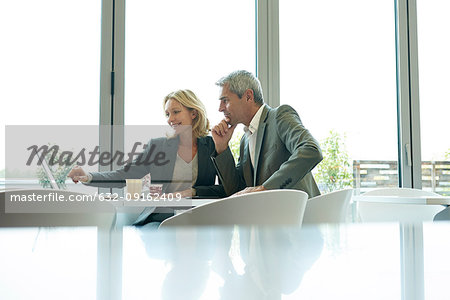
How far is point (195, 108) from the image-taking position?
346cm

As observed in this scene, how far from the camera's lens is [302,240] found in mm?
292

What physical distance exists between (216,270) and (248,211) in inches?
43.0

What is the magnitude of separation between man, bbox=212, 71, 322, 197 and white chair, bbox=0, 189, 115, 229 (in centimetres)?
143

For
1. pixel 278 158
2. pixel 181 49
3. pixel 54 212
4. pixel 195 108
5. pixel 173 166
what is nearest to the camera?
pixel 54 212

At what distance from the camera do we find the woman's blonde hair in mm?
3420

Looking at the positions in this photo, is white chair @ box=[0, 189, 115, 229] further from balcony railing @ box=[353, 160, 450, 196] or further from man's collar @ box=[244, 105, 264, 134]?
balcony railing @ box=[353, 160, 450, 196]

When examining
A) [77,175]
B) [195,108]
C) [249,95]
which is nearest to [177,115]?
[195,108]

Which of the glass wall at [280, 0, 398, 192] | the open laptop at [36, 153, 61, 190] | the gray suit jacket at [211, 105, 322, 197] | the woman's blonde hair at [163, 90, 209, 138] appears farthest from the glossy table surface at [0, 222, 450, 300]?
the glass wall at [280, 0, 398, 192]

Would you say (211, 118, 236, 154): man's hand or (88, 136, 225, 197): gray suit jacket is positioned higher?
(211, 118, 236, 154): man's hand

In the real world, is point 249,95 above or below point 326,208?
above

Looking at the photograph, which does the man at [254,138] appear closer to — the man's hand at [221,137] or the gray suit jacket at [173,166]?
the man's hand at [221,137]

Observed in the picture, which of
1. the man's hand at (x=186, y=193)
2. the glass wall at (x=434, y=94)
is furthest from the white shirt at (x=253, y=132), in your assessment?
the glass wall at (x=434, y=94)

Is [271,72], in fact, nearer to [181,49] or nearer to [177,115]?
[181,49]

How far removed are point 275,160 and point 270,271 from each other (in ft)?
9.15
